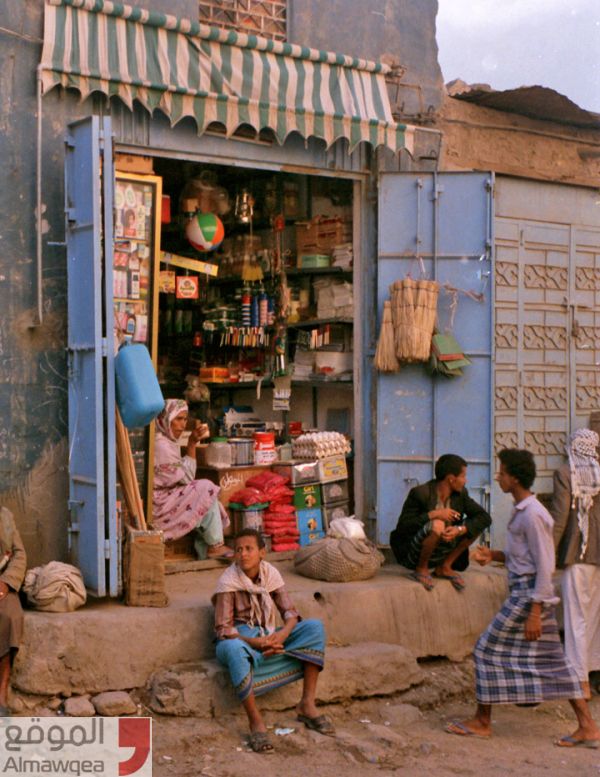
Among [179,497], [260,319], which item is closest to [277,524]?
[179,497]

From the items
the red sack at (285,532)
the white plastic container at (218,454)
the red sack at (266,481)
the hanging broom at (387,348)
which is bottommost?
the red sack at (285,532)

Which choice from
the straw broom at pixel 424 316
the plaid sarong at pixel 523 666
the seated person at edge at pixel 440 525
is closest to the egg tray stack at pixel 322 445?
the straw broom at pixel 424 316

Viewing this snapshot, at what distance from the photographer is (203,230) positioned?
29.6ft

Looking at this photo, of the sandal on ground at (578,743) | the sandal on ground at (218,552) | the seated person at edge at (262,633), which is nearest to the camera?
the seated person at edge at (262,633)

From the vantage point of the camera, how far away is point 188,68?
24.9 ft

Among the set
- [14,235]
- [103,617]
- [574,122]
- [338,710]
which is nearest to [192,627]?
[103,617]

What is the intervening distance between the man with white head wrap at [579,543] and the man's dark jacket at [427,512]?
52cm

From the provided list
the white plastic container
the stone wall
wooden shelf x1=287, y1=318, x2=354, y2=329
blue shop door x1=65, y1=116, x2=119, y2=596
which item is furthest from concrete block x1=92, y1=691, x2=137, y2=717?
the stone wall

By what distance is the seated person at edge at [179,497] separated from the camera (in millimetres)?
8047

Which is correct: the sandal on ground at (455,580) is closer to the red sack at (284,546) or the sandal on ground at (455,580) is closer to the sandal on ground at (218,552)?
the red sack at (284,546)

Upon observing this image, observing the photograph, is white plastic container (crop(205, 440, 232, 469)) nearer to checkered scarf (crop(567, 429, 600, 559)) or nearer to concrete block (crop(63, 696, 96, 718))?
checkered scarf (crop(567, 429, 600, 559))

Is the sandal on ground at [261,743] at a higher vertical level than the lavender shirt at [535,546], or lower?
lower

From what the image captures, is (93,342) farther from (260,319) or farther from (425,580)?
(260,319)

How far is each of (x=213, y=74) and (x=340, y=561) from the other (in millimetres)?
3371
